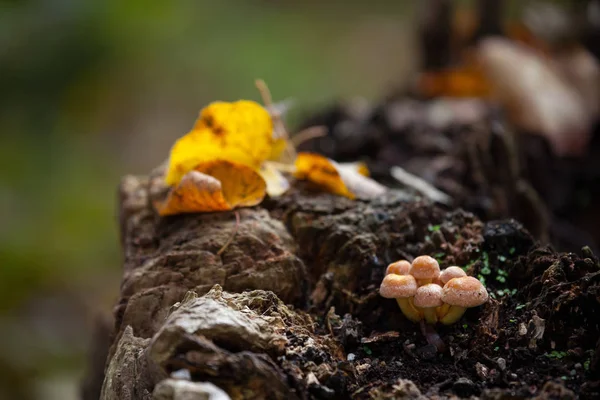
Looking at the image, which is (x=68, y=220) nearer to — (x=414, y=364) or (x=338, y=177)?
(x=338, y=177)

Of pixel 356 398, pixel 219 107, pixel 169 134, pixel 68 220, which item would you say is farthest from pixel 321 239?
pixel 169 134

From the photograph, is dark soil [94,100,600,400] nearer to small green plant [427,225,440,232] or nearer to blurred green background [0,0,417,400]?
small green plant [427,225,440,232]

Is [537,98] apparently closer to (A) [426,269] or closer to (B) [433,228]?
(B) [433,228]

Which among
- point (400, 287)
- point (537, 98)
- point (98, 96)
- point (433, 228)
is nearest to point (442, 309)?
point (400, 287)

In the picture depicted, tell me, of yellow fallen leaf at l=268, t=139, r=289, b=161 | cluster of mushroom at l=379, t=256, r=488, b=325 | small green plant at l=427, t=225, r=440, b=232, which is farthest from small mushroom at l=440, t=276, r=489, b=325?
yellow fallen leaf at l=268, t=139, r=289, b=161

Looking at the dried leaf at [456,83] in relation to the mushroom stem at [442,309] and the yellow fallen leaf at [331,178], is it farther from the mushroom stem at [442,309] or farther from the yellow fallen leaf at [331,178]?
the mushroom stem at [442,309]
